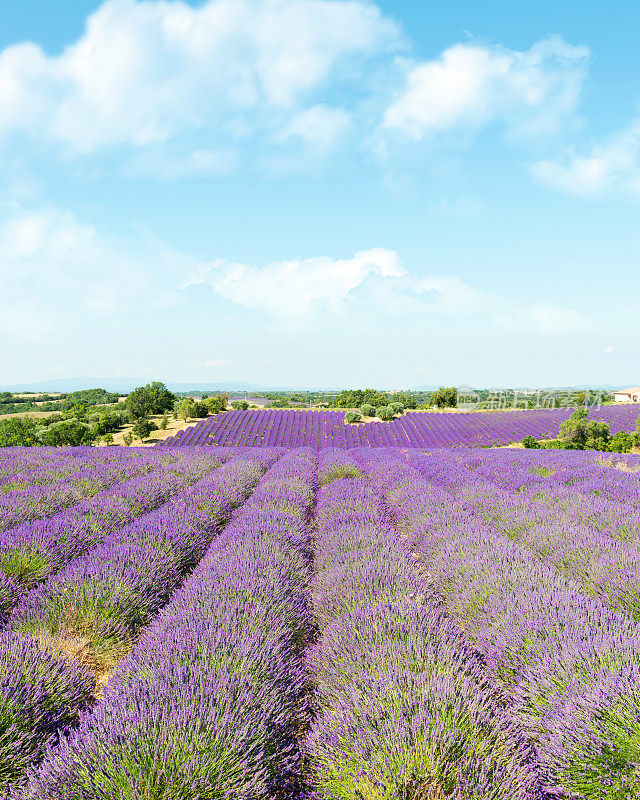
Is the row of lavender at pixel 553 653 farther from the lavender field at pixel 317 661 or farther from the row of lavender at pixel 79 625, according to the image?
the row of lavender at pixel 79 625

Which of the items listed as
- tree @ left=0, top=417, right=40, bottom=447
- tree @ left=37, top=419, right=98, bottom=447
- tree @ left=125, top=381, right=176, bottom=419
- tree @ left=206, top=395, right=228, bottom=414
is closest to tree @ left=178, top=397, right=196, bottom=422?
tree @ left=206, top=395, right=228, bottom=414

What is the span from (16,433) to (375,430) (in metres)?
29.2

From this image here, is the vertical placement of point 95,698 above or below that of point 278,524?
below

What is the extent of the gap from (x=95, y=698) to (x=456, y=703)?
199 centimetres

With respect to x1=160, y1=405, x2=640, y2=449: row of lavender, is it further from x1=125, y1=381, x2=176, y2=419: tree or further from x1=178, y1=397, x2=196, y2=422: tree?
x1=125, y1=381, x2=176, y2=419: tree

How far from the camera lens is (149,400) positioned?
50.2 meters

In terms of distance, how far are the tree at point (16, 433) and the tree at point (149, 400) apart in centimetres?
1047

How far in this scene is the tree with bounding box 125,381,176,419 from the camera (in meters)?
46.3

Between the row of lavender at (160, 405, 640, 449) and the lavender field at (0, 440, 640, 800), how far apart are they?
55.9ft

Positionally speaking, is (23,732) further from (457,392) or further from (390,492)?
(457,392)

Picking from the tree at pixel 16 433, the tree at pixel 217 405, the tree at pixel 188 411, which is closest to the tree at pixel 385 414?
the tree at pixel 217 405

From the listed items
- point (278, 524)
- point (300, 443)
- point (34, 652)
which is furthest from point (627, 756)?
point (300, 443)

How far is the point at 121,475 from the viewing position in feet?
22.9

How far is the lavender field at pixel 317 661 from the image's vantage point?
4.74 feet
